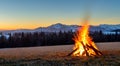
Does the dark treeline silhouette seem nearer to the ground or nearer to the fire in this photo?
the ground

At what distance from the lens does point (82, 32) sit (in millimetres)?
18844

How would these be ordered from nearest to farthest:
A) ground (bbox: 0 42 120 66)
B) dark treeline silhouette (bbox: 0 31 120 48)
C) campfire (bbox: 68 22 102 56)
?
ground (bbox: 0 42 120 66) → campfire (bbox: 68 22 102 56) → dark treeline silhouette (bbox: 0 31 120 48)

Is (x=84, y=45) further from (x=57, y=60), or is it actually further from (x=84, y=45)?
(x=57, y=60)

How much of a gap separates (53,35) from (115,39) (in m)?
8.64

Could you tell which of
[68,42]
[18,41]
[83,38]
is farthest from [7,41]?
[83,38]

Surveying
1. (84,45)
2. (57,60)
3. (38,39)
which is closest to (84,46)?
(84,45)

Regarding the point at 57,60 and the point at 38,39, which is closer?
the point at 57,60

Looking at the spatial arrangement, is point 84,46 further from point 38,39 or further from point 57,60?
point 38,39

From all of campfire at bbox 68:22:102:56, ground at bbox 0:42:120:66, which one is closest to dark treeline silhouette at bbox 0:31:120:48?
ground at bbox 0:42:120:66

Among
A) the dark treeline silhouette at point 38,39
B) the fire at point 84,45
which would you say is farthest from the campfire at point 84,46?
the dark treeline silhouette at point 38,39

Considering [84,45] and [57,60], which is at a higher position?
[84,45]

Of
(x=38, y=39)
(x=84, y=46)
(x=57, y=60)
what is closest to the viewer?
(x=57, y=60)

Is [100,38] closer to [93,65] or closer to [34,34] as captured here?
[34,34]

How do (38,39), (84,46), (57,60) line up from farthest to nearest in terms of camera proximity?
(38,39) → (84,46) → (57,60)
